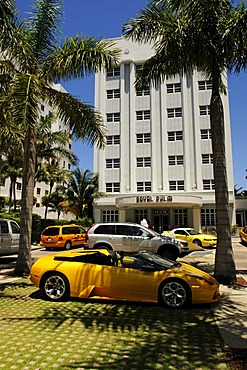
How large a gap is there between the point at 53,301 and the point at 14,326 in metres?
1.64

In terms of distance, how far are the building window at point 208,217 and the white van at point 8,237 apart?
24.8m

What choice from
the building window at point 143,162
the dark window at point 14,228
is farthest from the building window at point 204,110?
the dark window at point 14,228

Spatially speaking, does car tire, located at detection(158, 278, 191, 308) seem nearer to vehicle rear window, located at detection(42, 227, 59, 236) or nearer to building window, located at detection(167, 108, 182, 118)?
vehicle rear window, located at detection(42, 227, 59, 236)

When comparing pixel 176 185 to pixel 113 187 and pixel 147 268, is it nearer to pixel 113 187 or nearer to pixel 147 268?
pixel 113 187

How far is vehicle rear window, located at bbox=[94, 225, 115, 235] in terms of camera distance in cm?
1502

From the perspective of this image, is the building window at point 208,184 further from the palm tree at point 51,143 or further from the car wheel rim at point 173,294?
the car wheel rim at point 173,294

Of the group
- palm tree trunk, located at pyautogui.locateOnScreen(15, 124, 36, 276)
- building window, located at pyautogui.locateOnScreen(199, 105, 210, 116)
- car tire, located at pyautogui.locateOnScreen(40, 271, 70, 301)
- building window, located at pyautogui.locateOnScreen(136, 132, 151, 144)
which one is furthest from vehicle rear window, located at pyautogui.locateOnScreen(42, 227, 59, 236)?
building window, located at pyautogui.locateOnScreen(199, 105, 210, 116)

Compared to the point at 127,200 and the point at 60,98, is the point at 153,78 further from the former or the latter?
the point at 127,200

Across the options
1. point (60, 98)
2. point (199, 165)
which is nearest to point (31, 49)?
point (60, 98)

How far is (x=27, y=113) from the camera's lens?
26.7ft

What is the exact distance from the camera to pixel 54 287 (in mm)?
7238

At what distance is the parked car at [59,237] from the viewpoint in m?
21.0

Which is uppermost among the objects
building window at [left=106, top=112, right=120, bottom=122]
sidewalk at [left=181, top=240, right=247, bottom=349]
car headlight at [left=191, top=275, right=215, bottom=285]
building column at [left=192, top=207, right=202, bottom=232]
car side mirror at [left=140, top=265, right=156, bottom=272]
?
building window at [left=106, top=112, right=120, bottom=122]

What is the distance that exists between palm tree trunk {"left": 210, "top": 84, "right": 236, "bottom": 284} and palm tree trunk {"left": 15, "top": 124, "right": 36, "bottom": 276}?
20.2ft
